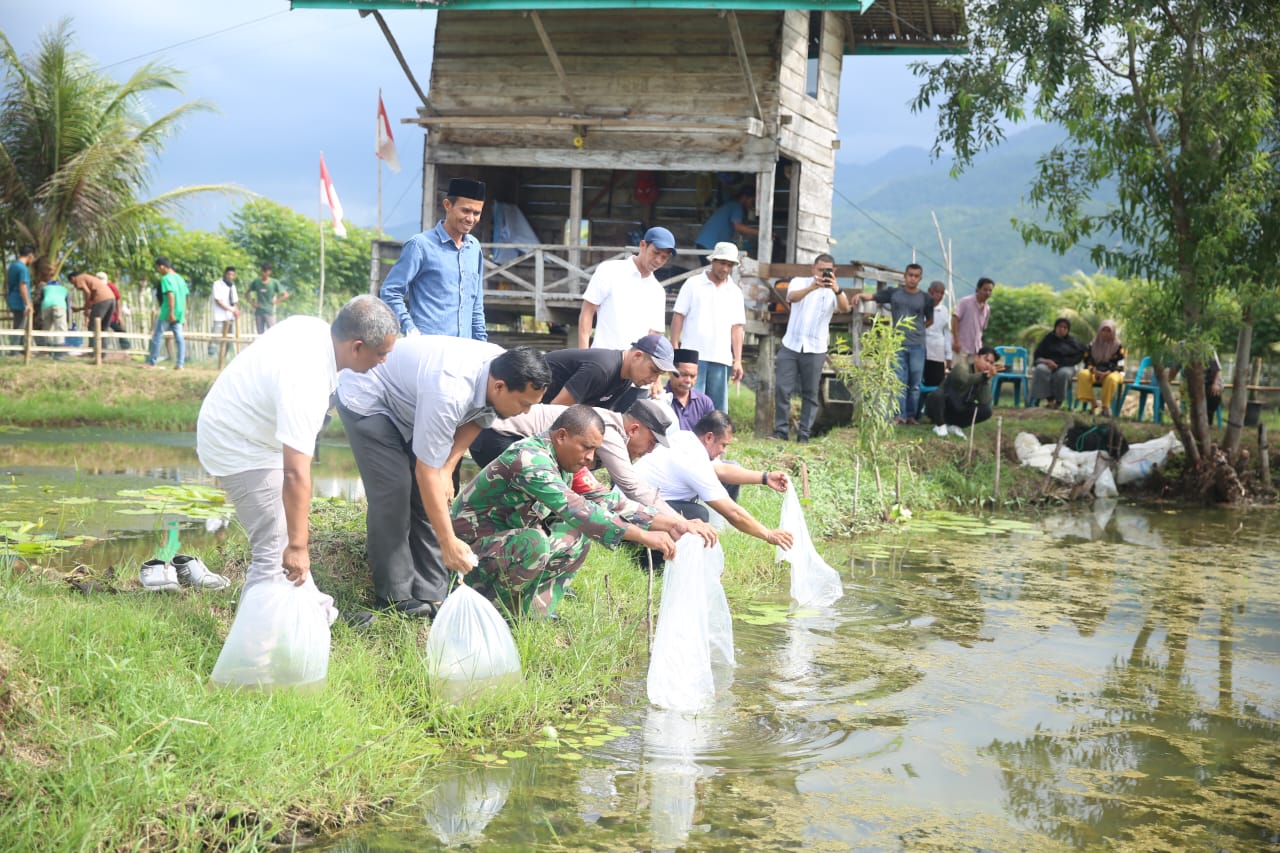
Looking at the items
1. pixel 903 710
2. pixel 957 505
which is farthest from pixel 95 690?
pixel 957 505

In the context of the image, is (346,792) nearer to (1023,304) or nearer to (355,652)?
(355,652)

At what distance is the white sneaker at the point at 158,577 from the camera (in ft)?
17.9

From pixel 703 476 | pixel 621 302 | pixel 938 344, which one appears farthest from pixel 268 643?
pixel 938 344

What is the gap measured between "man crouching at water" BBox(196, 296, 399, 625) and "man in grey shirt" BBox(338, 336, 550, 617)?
50 centimetres

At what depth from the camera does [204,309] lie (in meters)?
25.2

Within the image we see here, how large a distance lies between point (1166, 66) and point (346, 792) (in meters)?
11.8

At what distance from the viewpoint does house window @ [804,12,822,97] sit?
16.7 metres

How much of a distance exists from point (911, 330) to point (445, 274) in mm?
8277

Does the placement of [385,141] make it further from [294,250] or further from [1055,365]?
[294,250]

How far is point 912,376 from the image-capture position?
44.9 feet

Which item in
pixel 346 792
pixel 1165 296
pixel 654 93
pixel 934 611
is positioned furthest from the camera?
pixel 654 93

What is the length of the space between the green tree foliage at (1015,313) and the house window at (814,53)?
39.3 ft

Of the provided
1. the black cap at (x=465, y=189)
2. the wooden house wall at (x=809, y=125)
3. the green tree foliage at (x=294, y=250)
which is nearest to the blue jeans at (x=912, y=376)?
the wooden house wall at (x=809, y=125)

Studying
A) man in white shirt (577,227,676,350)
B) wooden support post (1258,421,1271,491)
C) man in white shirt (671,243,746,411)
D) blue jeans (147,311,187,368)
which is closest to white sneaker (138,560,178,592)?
man in white shirt (577,227,676,350)
